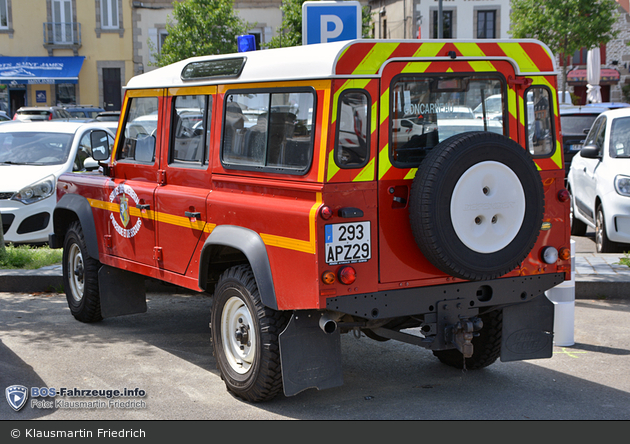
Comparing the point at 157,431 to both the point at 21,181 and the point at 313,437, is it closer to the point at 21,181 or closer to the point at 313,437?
the point at 313,437

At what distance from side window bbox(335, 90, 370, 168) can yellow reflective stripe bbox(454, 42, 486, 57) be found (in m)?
0.72

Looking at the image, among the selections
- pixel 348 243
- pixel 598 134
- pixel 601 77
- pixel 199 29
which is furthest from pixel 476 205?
pixel 601 77

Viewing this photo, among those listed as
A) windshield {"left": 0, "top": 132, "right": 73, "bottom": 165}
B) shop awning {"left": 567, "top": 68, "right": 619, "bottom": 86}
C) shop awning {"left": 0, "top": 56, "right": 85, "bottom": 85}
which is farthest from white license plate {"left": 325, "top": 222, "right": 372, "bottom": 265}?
shop awning {"left": 567, "top": 68, "right": 619, "bottom": 86}

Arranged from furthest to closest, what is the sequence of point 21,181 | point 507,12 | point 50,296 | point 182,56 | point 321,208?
point 507,12, point 182,56, point 21,181, point 50,296, point 321,208

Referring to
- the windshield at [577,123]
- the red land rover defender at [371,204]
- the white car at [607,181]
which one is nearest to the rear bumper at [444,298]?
the red land rover defender at [371,204]

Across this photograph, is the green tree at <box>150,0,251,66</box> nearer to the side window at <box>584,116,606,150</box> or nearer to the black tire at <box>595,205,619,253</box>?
the side window at <box>584,116,606,150</box>

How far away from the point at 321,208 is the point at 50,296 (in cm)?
512

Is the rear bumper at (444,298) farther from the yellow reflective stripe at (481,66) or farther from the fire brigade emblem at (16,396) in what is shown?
the fire brigade emblem at (16,396)

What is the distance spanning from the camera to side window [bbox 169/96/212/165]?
5.33 m

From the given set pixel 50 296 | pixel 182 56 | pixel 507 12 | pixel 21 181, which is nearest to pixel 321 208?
pixel 50 296

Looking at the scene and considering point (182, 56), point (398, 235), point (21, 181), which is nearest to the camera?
point (398, 235)

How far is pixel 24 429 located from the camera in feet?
14.6

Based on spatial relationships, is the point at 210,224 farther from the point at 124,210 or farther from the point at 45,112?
the point at 45,112

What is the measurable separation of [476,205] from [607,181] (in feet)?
18.4
